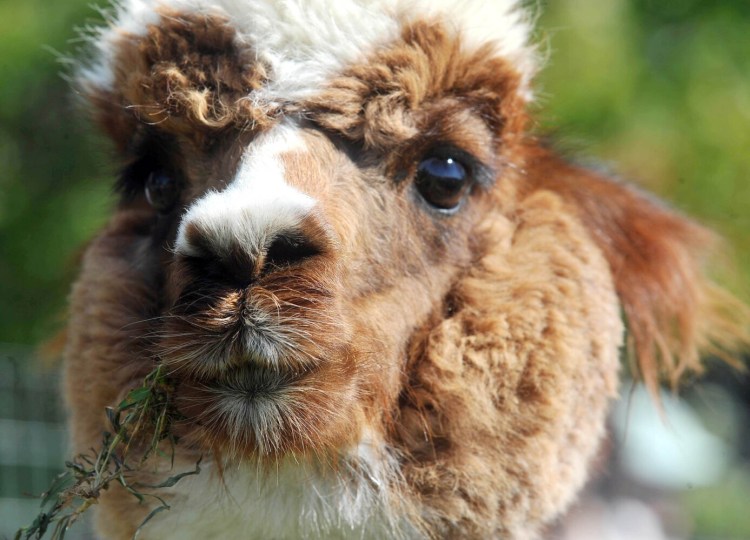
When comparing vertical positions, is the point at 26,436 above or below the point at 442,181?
below

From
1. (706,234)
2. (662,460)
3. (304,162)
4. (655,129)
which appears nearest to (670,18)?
(655,129)

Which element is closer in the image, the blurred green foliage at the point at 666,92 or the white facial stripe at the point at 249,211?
the white facial stripe at the point at 249,211

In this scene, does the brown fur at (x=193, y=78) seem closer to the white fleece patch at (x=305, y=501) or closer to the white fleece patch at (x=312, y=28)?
the white fleece patch at (x=312, y=28)

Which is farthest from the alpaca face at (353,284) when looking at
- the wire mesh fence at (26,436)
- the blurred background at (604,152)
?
the wire mesh fence at (26,436)

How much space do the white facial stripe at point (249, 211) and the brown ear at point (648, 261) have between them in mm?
1110

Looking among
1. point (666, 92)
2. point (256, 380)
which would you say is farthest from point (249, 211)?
point (666, 92)

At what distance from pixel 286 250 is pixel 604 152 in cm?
441

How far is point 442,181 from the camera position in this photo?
9.12 feet

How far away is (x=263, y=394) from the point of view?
2.27 meters

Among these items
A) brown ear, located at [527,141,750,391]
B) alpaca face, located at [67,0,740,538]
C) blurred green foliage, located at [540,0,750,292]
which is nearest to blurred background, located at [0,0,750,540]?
blurred green foliage, located at [540,0,750,292]

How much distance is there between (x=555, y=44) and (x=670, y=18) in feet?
4.23

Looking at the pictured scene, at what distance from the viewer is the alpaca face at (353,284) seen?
2268 mm

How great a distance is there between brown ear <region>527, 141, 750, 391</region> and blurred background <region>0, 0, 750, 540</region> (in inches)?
94.7

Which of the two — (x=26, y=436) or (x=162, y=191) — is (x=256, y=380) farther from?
(x=26, y=436)
